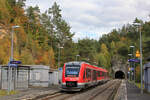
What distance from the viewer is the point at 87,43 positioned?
89125mm

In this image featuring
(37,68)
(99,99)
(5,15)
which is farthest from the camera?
(5,15)

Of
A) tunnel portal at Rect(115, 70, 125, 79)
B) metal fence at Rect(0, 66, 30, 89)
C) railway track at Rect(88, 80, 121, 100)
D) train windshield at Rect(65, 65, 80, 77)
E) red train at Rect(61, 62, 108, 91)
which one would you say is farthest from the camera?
tunnel portal at Rect(115, 70, 125, 79)

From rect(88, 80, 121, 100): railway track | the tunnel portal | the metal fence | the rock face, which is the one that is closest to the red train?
rect(88, 80, 121, 100): railway track

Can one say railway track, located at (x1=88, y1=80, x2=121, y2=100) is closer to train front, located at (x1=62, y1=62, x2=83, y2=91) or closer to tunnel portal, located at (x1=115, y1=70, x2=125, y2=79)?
train front, located at (x1=62, y1=62, x2=83, y2=91)

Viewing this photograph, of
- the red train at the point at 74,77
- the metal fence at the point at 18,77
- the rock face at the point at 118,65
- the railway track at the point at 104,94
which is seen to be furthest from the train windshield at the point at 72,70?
the rock face at the point at 118,65

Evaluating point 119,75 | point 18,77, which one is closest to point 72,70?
point 18,77

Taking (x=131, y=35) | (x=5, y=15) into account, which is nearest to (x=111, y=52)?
(x=131, y=35)

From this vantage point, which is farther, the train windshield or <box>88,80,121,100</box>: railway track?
the train windshield

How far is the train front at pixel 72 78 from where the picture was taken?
2477 cm

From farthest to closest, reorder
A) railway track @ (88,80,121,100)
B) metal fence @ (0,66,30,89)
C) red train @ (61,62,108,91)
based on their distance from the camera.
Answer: metal fence @ (0,66,30,89), red train @ (61,62,108,91), railway track @ (88,80,121,100)

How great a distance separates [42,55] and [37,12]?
62.0ft

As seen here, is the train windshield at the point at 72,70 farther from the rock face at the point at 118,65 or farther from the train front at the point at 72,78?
the rock face at the point at 118,65

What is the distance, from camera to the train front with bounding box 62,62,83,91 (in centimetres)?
2477

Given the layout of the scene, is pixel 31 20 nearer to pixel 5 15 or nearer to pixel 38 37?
pixel 38 37
